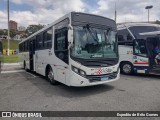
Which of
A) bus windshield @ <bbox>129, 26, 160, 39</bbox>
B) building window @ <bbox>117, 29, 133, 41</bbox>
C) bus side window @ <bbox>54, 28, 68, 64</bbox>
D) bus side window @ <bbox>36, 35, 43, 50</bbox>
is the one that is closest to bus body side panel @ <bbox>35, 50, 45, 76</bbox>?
bus side window @ <bbox>36, 35, 43, 50</bbox>

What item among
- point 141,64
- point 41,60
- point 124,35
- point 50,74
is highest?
point 124,35

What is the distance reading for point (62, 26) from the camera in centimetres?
688

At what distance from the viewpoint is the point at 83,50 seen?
6207mm

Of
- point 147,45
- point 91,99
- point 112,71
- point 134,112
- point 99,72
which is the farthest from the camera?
point 147,45

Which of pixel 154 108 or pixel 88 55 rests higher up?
pixel 88 55

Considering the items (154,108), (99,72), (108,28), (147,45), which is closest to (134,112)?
(154,108)

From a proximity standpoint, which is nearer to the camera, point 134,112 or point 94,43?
point 134,112

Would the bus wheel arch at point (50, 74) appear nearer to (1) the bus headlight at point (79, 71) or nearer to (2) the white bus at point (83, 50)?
(2) the white bus at point (83, 50)

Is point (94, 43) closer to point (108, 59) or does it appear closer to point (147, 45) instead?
point (108, 59)

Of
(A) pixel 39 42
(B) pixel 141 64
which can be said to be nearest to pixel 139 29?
(B) pixel 141 64

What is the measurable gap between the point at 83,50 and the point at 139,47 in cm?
562

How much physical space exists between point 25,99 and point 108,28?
172 inches

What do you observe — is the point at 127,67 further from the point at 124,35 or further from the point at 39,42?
the point at 39,42

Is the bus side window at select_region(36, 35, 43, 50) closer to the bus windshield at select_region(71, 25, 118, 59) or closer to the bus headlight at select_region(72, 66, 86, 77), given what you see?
the bus windshield at select_region(71, 25, 118, 59)
